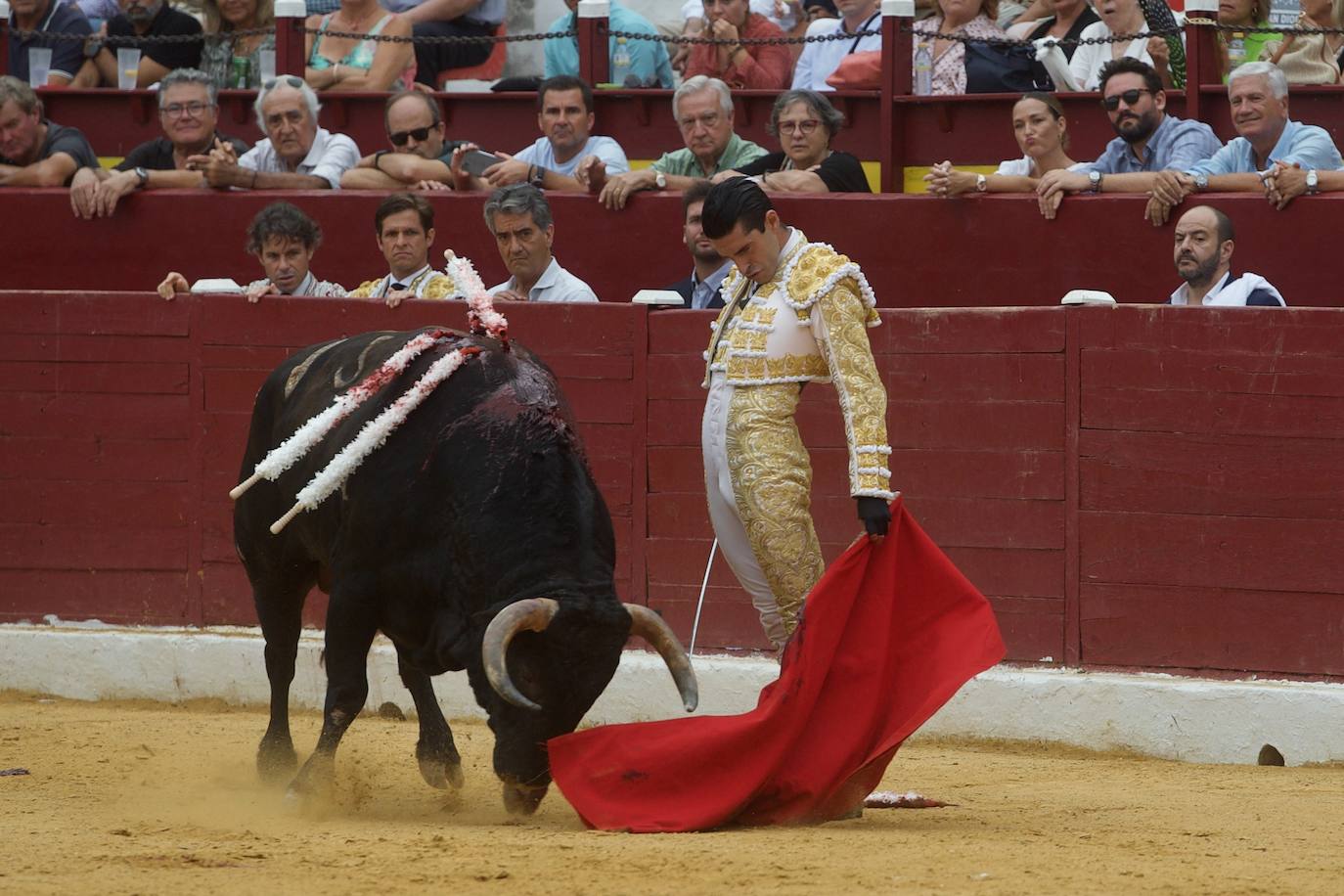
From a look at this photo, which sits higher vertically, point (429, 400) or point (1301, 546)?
point (429, 400)

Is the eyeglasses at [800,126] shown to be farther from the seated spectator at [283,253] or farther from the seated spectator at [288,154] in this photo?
the seated spectator at [288,154]

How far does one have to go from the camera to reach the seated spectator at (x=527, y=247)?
6449 mm

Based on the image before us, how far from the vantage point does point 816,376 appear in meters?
4.89

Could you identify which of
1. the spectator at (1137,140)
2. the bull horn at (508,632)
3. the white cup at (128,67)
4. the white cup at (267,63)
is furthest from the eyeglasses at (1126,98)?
the white cup at (128,67)

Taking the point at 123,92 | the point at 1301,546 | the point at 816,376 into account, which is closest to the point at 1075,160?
the point at 1301,546

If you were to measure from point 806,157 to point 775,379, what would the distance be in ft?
8.20

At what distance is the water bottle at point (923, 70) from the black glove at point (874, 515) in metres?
3.49

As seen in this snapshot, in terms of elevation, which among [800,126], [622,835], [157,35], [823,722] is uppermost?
[157,35]

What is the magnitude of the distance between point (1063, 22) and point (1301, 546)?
2763 millimetres

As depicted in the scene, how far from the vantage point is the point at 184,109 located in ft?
26.3

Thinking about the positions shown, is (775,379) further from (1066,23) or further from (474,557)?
(1066,23)

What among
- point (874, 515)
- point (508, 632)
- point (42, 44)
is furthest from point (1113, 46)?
point (42, 44)

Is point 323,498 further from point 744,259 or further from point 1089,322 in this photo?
point 1089,322

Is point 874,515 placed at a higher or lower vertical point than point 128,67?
lower
